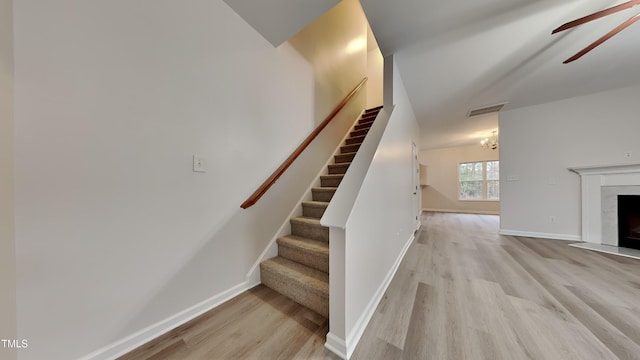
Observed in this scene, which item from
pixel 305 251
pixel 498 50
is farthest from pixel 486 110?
pixel 305 251

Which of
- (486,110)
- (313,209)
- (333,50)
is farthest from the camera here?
(486,110)

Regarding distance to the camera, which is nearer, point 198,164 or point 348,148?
point 198,164

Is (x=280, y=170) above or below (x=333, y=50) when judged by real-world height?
below

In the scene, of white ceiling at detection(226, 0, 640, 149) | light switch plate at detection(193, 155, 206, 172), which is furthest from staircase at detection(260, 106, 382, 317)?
white ceiling at detection(226, 0, 640, 149)

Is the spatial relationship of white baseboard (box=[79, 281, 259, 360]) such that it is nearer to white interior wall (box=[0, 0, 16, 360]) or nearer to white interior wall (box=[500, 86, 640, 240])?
white interior wall (box=[0, 0, 16, 360])

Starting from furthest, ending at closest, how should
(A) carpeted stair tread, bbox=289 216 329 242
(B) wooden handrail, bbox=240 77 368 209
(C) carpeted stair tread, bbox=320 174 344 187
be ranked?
(C) carpeted stair tread, bbox=320 174 344 187 < (A) carpeted stair tread, bbox=289 216 329 242 < (B) wooden handrail, bbox=240 77 368 209

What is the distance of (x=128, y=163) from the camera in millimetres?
1186

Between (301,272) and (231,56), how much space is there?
198cm

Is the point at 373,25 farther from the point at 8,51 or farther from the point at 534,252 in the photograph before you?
the point at 534,252

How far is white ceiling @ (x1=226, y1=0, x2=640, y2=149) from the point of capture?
1684 millimetres

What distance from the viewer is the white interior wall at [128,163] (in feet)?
3.04

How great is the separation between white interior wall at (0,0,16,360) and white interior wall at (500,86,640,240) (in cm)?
592

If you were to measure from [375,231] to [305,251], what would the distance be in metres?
0.67

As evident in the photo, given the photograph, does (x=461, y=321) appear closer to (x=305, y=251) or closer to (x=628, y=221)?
(x=305, y=251)
